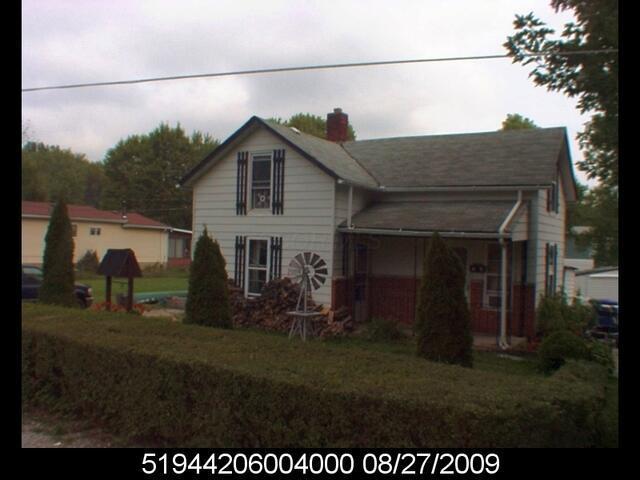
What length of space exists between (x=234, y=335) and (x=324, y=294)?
→ 21.4 ft

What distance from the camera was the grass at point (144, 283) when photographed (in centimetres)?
2388

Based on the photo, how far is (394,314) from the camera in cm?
1506

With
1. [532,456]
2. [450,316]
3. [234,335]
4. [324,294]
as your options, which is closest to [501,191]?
[324,294]

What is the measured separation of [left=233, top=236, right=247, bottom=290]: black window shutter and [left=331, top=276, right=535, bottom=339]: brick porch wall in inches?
120

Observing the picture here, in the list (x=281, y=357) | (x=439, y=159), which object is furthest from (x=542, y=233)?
(x=281, y=357)

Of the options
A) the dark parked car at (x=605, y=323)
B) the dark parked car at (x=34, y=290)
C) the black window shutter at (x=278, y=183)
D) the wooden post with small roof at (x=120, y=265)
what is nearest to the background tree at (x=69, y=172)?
the dark parked car at (x=34, y=290)

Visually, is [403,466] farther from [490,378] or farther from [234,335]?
[234,335]

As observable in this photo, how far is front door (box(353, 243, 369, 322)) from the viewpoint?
15119mm

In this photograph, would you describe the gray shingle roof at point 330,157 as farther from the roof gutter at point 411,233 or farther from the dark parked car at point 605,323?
the dark parked car at point 605,323

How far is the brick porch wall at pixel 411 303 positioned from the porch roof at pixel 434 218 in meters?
1.82

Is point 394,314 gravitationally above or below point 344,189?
below

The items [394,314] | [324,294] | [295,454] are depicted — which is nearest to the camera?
[295,454]

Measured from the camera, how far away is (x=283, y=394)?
5.14 meters

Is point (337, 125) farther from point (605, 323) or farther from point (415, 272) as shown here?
point (605, 323)
